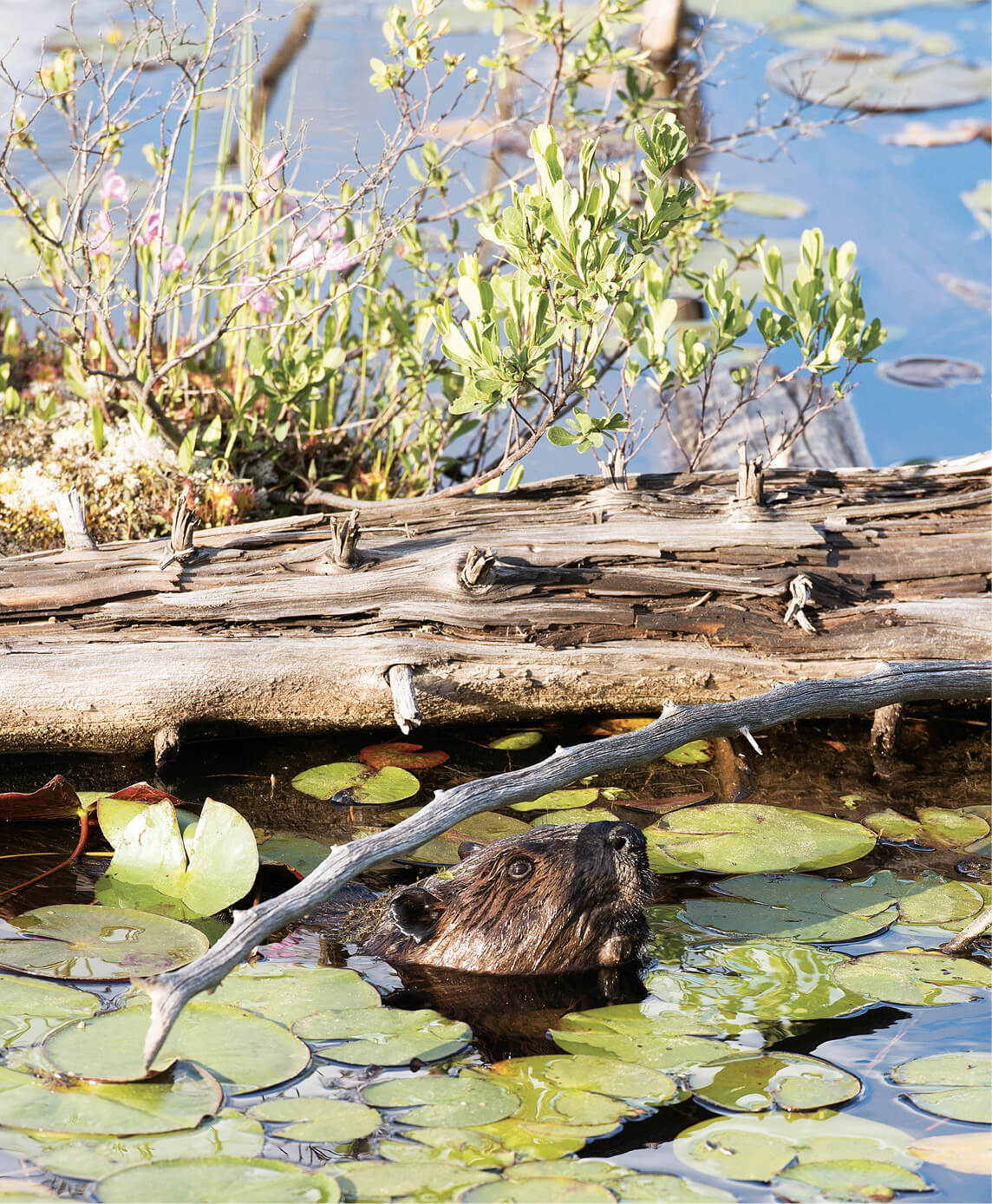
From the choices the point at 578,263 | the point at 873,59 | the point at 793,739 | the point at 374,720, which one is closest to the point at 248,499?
the point at 374,720

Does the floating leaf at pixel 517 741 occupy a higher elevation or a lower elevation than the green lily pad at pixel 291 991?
higher

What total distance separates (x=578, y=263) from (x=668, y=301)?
0.62 m

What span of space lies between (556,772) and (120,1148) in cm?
132

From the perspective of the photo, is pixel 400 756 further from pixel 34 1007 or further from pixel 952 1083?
pixel 952 1083

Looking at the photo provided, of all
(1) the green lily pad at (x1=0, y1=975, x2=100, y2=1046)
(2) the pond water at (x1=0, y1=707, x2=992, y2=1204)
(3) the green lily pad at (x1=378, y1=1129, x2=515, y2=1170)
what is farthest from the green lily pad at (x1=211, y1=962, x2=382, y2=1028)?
(3) the green lily pad at (x1=378, y1=1129, x2=515, y2=1170)

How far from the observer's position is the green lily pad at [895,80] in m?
9.13

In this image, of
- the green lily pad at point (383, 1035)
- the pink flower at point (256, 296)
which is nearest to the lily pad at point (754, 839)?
the green lily pad at point (383, 1035)

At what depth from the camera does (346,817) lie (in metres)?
3.44

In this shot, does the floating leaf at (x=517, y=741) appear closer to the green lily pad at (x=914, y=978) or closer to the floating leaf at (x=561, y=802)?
the floating leaf at (x=561, y=802)

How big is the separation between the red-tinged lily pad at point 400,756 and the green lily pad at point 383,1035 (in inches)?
52.9

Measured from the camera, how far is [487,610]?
12.1ft

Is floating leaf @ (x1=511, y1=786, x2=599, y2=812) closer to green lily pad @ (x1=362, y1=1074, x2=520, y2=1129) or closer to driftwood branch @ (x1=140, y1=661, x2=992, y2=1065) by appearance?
driftwood branch @ (x1=140, y1=661, x2=992, y2=1065)

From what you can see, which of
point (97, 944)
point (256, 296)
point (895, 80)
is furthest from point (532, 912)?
point (895, 80)

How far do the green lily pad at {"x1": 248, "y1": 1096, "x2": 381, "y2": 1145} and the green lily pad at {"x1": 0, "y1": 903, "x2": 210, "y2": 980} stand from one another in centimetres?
53
